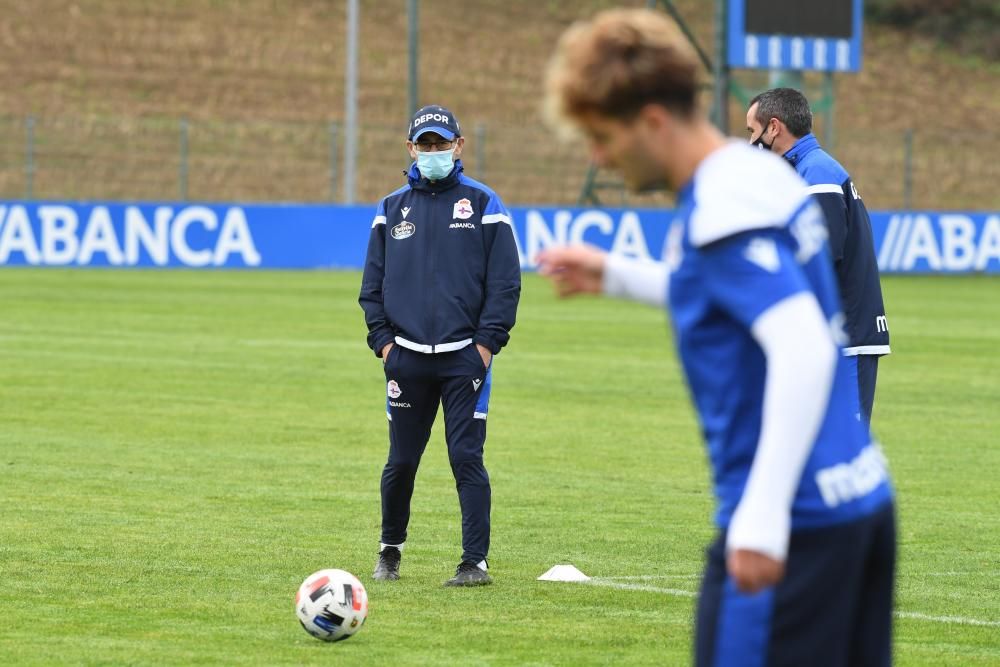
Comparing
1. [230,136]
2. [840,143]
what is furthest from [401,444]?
[840,143]

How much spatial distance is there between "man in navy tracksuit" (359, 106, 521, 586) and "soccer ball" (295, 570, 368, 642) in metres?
1.23

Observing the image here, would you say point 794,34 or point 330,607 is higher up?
point 794,34

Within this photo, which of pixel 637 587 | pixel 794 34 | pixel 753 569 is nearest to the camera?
pixel 753 569

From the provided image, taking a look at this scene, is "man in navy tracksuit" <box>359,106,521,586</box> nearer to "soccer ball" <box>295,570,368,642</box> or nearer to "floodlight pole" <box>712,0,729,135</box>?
"soccer ball" <box>295,570,368,642</box>

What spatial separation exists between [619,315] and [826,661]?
23.4 metres

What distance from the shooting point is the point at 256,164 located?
52062 millimetres

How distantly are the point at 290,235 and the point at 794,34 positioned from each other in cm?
1019

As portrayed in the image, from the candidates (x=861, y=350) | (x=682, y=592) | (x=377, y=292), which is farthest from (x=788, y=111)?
(x=682, y=592)

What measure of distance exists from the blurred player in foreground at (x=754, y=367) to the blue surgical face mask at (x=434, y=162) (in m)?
4.79

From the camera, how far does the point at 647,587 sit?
342 inches

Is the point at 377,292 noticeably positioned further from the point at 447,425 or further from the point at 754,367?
the point at 754,367

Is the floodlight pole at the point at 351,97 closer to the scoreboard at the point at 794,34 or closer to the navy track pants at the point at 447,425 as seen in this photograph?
the scoreboard at the point at 794,34

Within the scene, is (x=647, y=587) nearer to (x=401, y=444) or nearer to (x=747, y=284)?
(x=401, y=444)

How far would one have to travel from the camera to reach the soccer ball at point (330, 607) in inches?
292
